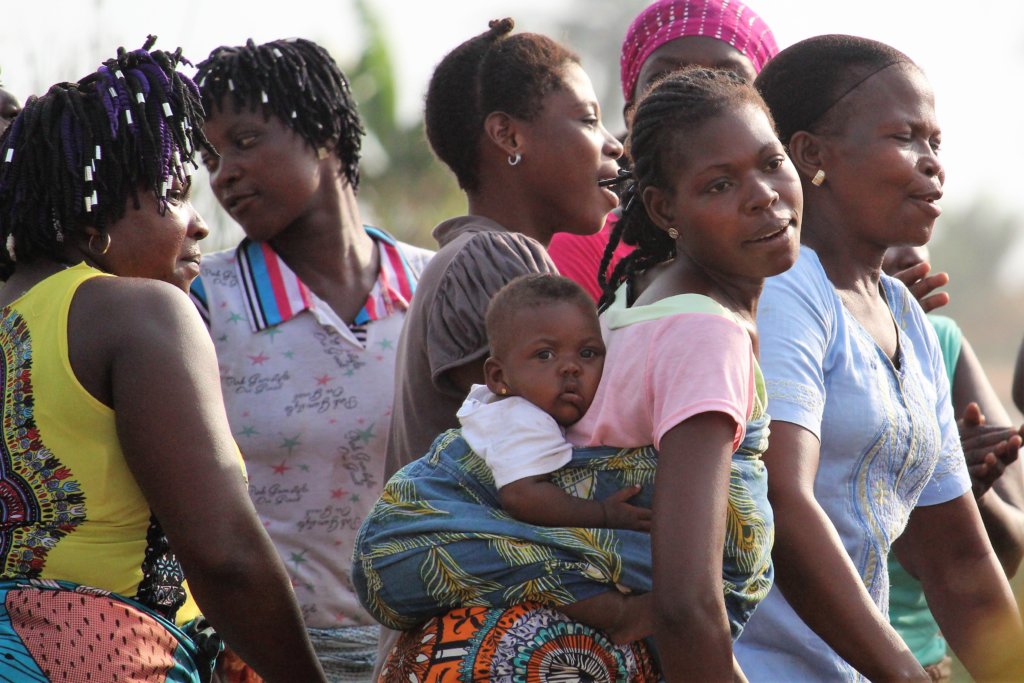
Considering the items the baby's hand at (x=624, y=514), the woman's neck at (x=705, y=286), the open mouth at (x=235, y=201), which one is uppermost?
the open mouth at (x=235, y=201)

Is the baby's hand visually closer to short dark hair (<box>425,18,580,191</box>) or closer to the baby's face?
the baby's face

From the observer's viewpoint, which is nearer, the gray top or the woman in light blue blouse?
the woman in light blue blouse

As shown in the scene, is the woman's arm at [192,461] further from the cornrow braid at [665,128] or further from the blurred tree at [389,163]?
the blurred tree at [389,163]

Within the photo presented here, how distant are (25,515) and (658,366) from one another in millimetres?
1226

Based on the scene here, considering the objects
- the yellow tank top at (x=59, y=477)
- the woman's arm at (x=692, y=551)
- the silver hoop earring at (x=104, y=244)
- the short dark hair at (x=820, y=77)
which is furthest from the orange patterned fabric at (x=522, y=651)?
the short dark hair at (x=820, y=77)

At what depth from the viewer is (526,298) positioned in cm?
267

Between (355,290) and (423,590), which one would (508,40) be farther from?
(423,590)

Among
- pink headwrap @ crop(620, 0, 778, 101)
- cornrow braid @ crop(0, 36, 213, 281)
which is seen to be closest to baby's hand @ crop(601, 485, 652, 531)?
cornrow braid @ crop(0, 36, 213, 281)

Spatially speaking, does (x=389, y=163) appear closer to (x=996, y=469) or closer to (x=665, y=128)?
(x=996, y=469)

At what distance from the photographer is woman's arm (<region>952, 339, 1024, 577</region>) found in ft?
12.8

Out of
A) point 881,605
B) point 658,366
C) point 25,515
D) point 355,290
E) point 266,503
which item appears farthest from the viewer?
point 355,290

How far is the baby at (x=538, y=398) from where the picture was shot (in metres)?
2.52

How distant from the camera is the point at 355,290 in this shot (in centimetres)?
458

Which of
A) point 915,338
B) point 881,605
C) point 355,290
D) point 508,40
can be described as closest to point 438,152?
point 508,40
